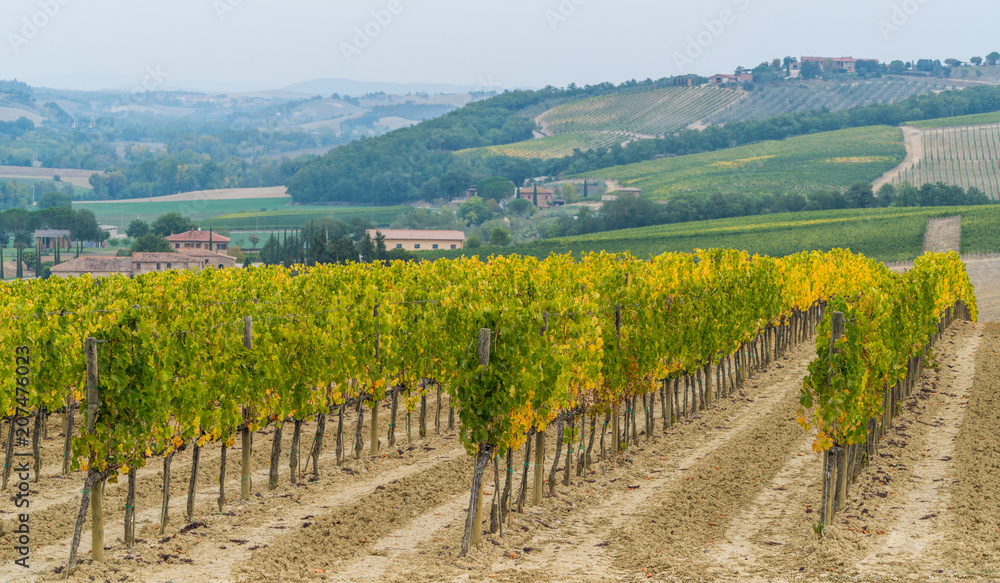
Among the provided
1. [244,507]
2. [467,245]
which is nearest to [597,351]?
[244,507]

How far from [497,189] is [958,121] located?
2957 inches

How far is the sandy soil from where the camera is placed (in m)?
182

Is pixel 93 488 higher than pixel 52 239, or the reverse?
pixel 93 488

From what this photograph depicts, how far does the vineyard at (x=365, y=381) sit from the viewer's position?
10797 mm

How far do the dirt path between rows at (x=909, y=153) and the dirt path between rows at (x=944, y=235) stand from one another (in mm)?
29461

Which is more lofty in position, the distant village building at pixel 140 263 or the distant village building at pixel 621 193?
the distant village building at pixel 621 193

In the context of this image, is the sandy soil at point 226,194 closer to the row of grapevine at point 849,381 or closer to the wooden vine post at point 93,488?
the row of grapevine at point 849,381

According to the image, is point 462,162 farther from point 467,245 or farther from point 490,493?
point 490,493

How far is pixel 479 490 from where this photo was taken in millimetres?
11164

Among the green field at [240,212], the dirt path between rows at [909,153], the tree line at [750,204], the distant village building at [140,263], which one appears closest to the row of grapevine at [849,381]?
the distant village building at [140,263]

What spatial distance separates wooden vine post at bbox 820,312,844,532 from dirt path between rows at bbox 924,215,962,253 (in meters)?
65.7

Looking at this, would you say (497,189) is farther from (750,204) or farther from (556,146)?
(750,204)

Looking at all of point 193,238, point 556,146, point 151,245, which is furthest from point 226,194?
point 151,245

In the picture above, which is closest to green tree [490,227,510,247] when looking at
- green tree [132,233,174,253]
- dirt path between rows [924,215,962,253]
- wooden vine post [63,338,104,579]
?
green tree [132,233,174,253]
